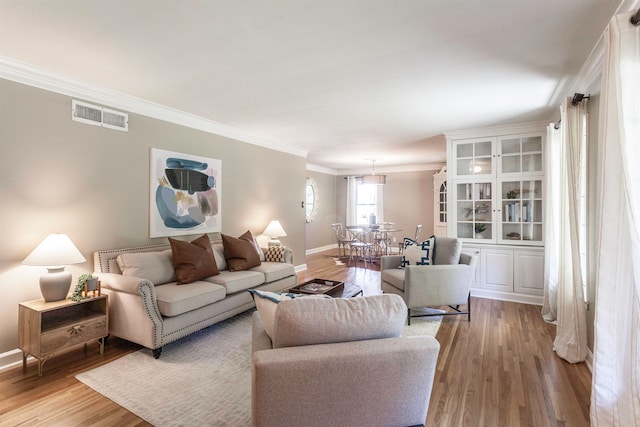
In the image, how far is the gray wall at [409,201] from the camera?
8555 mm

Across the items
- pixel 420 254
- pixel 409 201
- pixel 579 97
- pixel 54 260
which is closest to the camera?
pixel 54 260

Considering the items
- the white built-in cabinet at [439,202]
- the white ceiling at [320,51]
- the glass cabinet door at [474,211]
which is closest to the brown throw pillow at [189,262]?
the white ceiling at [320,51]

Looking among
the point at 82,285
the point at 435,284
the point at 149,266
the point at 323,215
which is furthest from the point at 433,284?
the point at 323,215

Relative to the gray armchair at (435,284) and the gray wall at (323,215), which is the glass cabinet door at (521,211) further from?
the gray wall at (323,215)

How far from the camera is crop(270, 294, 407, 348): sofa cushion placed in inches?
54.6

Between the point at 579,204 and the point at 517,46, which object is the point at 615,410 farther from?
the point at 517,46

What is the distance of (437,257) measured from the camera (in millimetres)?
4090

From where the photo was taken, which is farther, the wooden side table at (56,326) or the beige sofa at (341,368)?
the wooden side table at (56,326)

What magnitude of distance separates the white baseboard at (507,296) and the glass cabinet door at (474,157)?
70.1 inches

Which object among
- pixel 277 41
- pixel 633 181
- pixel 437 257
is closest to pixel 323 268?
pixel 437 257

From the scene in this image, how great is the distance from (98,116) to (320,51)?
8.08 ft

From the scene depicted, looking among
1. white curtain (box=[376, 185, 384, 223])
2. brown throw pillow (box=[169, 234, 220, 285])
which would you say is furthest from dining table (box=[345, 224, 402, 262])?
brown throw pillow (box=[169, 234, 220, 285])

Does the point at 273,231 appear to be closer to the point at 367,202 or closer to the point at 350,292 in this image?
the point at 350,292

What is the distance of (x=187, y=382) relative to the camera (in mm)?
2418
